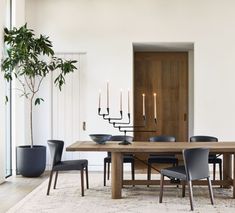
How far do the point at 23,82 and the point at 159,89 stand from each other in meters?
2.90

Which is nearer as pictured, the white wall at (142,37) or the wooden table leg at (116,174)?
the wooden table leg at (116,174)

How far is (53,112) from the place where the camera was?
23.5ft

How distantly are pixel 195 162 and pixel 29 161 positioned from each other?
301cm

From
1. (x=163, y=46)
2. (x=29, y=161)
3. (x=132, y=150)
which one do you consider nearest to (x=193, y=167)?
(x=132, y=150)

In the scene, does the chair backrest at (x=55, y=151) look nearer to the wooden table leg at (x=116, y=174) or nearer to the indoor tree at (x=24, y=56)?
the wooden table leg at (x=116, y=174)

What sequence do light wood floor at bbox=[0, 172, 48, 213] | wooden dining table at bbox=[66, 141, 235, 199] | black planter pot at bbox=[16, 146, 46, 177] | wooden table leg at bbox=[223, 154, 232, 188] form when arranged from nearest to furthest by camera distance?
1. wooden dining table at bbox=[66, 141, 235, 199]
2. light wood floor at bbox=[0, 172, 48, 213]
3. wooden table leg at bbox=[223, 154, 232, 188]
4. black planter pot at bbox=[16, 146, 46, 177]

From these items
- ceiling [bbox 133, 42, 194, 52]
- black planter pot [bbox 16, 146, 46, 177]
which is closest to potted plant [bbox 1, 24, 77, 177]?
black planter pot [bbox 16, 146, 46, 177]

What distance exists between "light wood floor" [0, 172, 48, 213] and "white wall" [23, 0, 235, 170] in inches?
51.0

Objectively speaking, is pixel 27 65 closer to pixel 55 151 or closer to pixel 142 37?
pixel 55 151

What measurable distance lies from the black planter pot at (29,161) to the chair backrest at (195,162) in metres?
2.89

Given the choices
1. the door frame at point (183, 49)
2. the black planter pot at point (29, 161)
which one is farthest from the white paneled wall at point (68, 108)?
the door frame at point (183, 49)

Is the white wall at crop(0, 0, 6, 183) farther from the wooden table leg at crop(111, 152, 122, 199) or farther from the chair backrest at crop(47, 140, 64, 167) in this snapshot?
the wooden table leg at crop(111, 152, 122, 199)

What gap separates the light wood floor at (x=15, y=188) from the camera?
461 cm

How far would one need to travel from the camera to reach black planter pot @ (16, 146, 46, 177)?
6.14 m
